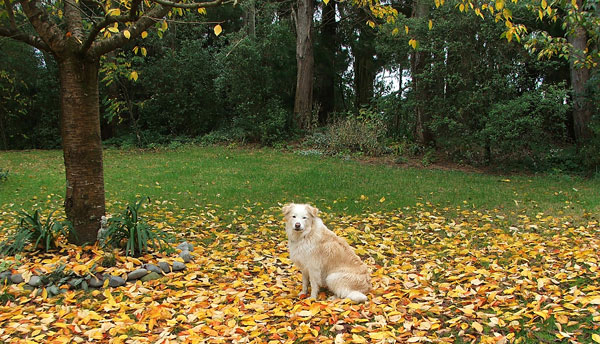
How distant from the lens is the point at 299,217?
390 centimetres

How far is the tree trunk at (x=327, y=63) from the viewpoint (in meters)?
19.0

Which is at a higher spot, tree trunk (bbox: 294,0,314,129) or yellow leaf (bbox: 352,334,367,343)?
tree trunk (bbox: 294,0,314,129)

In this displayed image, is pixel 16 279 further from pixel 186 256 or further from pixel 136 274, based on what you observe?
pixel 186 256

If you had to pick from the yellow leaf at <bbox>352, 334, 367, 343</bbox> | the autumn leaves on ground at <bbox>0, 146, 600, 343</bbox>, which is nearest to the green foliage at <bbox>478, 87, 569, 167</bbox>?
the autumn leaves on ground at <bbox>0, 146, 600, 343</bbox>

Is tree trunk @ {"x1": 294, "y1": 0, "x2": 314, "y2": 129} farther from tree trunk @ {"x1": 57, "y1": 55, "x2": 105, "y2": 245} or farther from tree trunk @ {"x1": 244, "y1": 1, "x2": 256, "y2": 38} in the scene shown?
tree trunk @ {"x1": 57, "y1": 55, "x2": 105, "y2": 245}

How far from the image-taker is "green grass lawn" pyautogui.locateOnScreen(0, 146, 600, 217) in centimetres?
791

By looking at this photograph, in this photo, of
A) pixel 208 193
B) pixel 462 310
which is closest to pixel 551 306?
pixel 462 310

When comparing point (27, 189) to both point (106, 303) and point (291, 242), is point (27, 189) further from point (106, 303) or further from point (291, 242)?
point (291, 242)

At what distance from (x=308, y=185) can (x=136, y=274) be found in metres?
5.39

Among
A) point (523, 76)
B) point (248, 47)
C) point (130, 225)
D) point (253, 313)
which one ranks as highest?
point (248, 47)

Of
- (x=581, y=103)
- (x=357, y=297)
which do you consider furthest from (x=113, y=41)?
(x=581, y=103)

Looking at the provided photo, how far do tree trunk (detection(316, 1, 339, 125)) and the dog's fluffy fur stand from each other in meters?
15.0

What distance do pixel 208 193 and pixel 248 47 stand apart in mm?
8215

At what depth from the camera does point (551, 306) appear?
355cm
